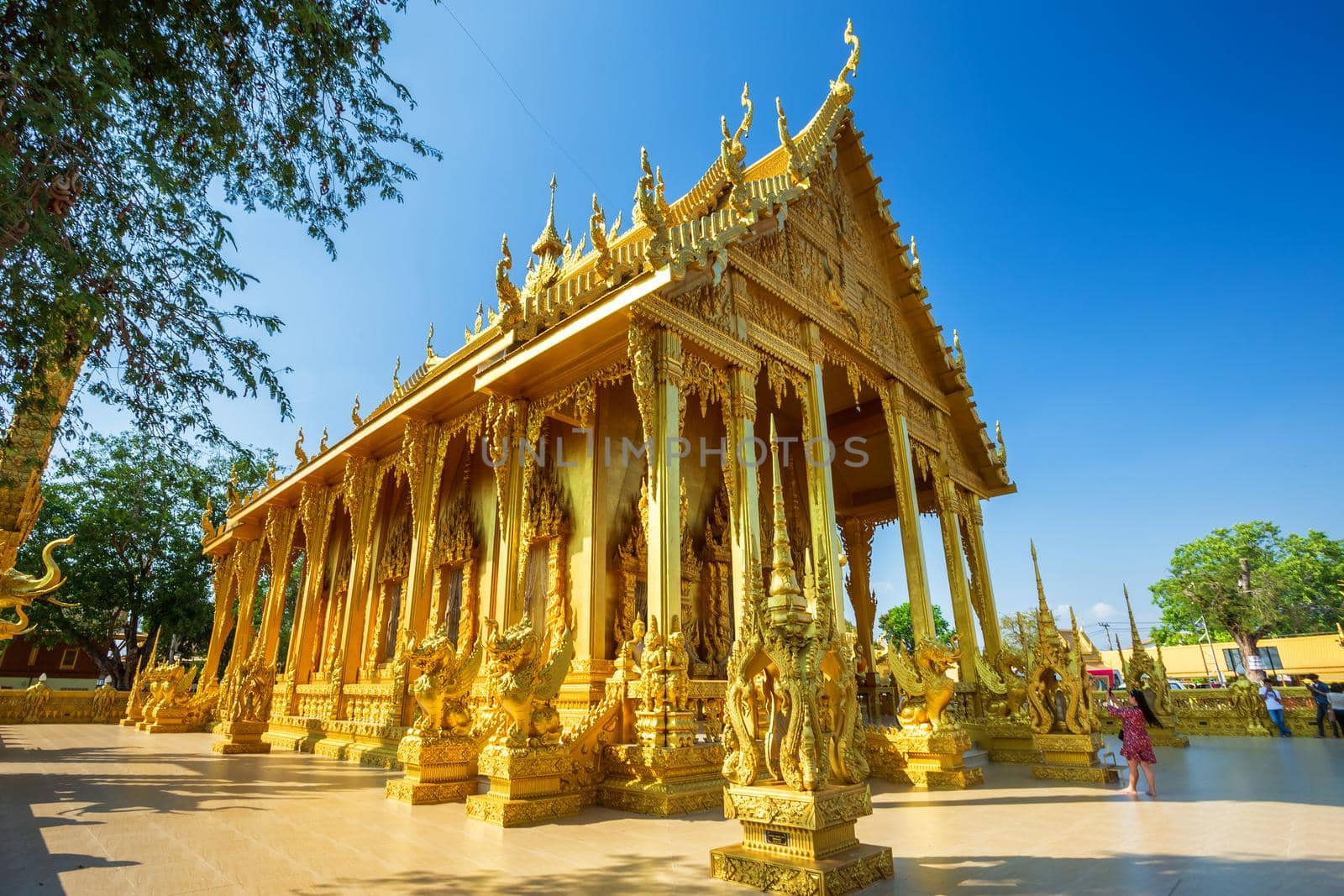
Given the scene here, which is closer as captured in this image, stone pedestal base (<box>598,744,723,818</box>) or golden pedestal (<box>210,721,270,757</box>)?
stone pedestal base (<box>598,744,723,818</box>)

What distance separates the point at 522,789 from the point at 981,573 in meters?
10.1

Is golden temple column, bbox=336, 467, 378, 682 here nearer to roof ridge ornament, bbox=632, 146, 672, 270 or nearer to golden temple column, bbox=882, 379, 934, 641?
roof ridge ornament, bbox=632, 146, 672, 270

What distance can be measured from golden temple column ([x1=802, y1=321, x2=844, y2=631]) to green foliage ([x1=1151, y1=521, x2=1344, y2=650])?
120 ft

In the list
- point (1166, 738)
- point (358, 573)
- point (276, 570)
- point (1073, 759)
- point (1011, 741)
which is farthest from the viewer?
point (276, 570)

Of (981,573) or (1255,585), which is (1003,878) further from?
(1255,585)

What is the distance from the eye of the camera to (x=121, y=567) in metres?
22.2

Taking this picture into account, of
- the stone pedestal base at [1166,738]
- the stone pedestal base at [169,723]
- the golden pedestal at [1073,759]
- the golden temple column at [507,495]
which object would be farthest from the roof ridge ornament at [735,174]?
the stone pedestal base at [169,723]

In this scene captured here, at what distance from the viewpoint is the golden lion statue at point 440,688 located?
587 cm

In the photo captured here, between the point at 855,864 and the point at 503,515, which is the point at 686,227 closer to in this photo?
the point at 503,515

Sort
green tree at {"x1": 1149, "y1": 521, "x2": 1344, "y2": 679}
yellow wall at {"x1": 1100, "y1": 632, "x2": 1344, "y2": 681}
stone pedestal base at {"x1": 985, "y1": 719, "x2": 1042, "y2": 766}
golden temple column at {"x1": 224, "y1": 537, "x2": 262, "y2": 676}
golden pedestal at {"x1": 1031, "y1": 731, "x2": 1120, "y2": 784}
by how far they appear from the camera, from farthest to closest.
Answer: green tree at {"x1": 1149, "y1": 521, "x2": 1344, "y2": 679} < yellow wall at {"x1": 1100, "y1": 632, "x2": 1344, "y2": 681} < golden temple column at {"x1": 224, "y1": 537, "x2": 262, "y2": 676} < stone pedestal base at {"x1": 985, "y1": 719, "x2": 1042, "y2": 766} < golden pedestal at {"x1": 1031, "y1": 731, "x2": 1120, "y2": 784}

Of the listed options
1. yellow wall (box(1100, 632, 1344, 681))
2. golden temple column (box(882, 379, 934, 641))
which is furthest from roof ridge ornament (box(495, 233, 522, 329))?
yellow wall (box(1100, 632, 1344, 681))

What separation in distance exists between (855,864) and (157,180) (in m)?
4.61

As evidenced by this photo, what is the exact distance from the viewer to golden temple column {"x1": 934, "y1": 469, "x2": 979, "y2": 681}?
32.9 ft

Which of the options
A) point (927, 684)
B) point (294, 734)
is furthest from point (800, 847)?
point (294, 734)
